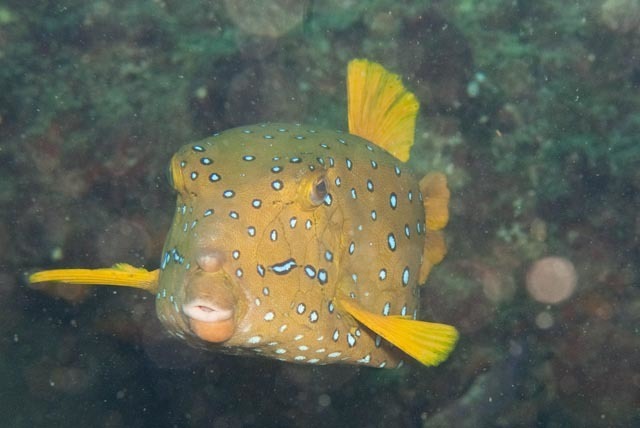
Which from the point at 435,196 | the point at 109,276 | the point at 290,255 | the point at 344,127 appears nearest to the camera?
the point at 290,255

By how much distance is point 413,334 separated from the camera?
374 cm

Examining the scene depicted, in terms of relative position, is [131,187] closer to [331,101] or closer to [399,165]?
[331,101]

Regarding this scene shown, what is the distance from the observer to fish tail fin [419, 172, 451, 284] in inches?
208

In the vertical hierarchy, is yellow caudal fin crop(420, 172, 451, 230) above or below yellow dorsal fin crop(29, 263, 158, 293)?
above

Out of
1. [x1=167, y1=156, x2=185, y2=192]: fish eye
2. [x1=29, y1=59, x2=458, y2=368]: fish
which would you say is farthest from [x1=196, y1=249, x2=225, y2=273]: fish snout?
[x1=167, y1=156, x2=185, y2=192]: fish eye

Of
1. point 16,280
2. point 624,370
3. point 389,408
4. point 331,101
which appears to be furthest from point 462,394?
point 16,280

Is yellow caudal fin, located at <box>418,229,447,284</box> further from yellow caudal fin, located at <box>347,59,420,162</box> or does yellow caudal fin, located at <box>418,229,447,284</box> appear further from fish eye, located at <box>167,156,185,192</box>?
fish eye, located at <box>167,156,185,192</box>

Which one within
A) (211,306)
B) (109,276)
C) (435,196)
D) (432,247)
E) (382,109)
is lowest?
(432,247)

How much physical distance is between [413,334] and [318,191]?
114 centimetres

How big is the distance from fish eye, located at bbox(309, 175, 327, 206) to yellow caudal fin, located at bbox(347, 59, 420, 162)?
1633mm

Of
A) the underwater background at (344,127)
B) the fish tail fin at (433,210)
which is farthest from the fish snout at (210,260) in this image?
the underwater background at (344,127)

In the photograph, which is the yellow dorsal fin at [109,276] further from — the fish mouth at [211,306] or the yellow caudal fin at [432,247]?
the yellow caudal fin at [432,247]

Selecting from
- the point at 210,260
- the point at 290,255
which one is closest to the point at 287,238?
the point at 290,255

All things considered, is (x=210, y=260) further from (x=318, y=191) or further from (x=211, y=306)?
(x=318, y=191)
